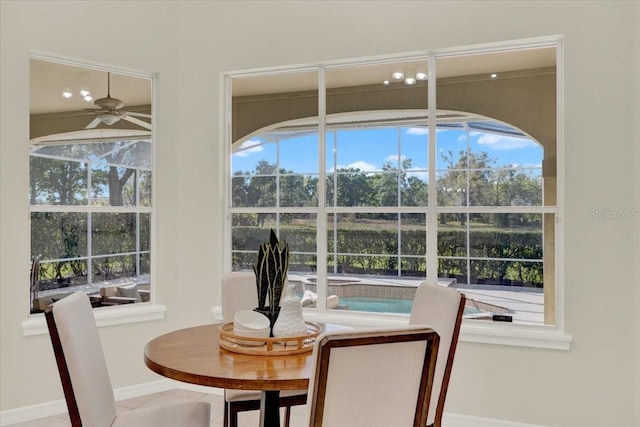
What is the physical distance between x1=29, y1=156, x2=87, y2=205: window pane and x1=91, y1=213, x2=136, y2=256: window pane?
191 millimetres

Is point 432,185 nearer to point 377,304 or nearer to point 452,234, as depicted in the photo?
point 452,234

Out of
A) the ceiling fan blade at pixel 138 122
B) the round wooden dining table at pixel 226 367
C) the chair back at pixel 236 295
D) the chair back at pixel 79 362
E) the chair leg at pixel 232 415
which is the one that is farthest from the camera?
the ceiling fan blade at pixel 138 122

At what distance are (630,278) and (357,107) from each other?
201 cm

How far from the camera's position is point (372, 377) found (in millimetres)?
1471

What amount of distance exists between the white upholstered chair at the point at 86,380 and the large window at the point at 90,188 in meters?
1.68

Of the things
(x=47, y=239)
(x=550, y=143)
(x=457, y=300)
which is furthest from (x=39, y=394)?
(x=550, y=143)

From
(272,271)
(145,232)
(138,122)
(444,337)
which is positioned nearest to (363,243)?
(444,337)

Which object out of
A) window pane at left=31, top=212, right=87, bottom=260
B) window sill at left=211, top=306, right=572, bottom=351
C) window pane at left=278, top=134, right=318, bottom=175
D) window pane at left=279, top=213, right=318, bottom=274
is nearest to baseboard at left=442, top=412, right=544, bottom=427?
window sill at left=211, top=306, right=572, bottom=351

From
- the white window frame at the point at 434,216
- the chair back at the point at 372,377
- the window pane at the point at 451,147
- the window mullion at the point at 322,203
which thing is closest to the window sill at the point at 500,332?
the white window frame at the point at 434,216

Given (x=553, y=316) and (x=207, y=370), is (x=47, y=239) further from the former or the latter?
(x=553, y=316)

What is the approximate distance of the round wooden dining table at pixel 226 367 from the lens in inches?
64.7

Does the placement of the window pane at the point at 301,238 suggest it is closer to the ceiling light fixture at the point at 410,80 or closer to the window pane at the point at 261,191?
the window pane at the point at 261,191

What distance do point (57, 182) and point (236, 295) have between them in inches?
64.6

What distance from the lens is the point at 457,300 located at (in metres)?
2.14
